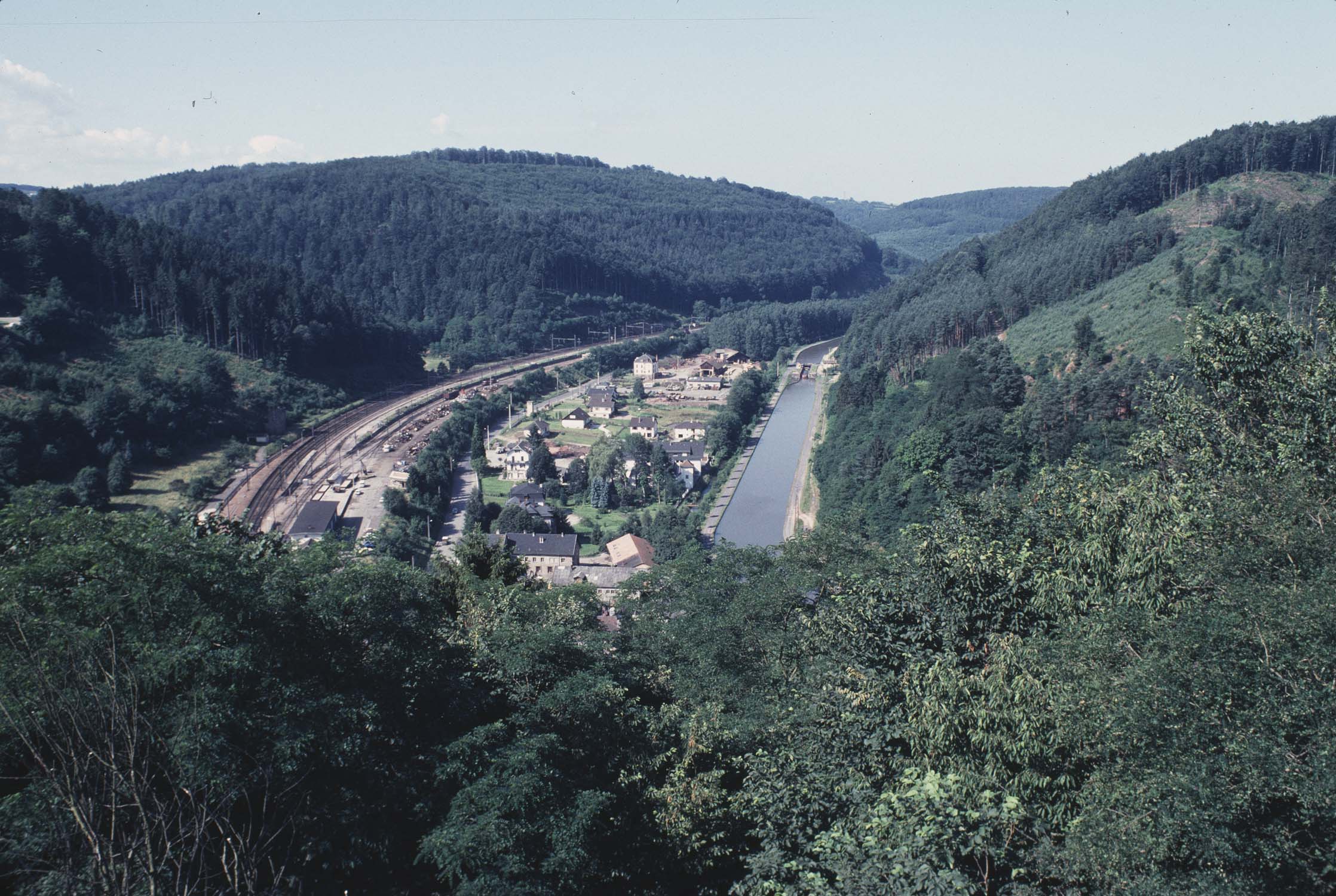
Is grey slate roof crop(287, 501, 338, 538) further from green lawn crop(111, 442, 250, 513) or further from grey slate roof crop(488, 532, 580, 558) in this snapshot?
grey slate roof crop(488, 532, 580, 558)

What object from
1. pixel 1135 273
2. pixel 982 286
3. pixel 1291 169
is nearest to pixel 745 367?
pixel 982 286

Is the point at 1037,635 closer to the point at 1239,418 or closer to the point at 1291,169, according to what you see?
the point at 1239,418

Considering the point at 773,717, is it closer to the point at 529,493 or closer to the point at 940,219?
the point at 529,493

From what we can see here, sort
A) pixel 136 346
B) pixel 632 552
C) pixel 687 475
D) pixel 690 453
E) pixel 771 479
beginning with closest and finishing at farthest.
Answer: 1. pixel 632 552
2. pixel 687 475
3. pixel 771 479
4. pixel 136 346
5. pixel 690 453

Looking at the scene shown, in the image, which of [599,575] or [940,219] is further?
[940,219]

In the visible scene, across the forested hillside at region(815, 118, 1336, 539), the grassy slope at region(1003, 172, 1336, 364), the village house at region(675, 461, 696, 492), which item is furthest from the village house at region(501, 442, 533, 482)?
the grassy slope at region(1003, 172, 1336, 364)

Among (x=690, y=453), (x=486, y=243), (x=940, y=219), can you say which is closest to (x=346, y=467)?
(x=690, y=453)
